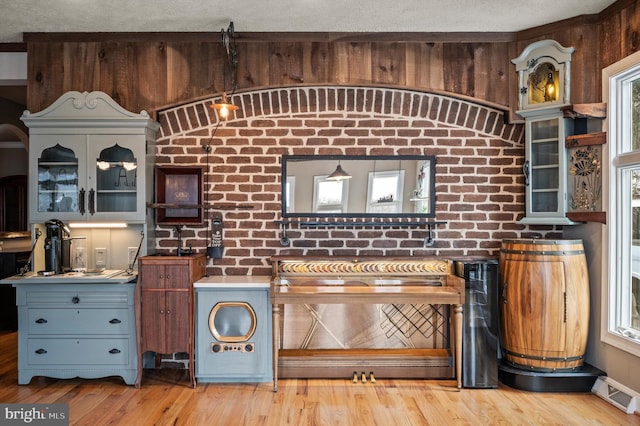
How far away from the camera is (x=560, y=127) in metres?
3.76

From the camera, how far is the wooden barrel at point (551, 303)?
3535 millimetres

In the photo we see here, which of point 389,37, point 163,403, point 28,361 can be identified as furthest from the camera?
point 389,37

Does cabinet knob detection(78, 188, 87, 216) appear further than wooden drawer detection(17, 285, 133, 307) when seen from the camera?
Yes

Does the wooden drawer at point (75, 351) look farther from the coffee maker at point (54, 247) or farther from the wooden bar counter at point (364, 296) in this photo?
the wooden bar counter at point (364, 296)

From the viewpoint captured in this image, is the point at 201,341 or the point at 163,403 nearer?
the point at 163,403

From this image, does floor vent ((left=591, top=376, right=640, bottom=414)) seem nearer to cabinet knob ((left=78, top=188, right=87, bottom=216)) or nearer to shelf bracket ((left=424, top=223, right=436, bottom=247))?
shelf bracket ((left=424, top=223, right=436, bottom=247))

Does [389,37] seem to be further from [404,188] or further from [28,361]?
[28,361]

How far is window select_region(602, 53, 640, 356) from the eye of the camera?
11.2ft

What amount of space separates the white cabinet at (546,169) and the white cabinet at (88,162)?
119 inches

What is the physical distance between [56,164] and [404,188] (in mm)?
2765

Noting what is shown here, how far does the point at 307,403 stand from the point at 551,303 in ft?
6.08

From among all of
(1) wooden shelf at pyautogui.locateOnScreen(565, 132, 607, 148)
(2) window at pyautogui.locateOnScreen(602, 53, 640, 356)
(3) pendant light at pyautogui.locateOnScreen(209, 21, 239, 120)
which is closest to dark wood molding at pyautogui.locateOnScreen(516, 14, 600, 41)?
(2) window at pyautogui.locateOnScreen(602, 53, 640, 356)

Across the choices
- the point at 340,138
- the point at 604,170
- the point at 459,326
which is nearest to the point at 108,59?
the point at 340,138

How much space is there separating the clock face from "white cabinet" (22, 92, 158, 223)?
3.03 m
